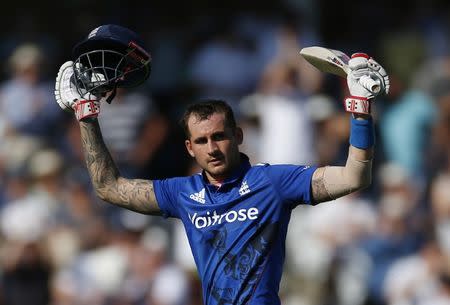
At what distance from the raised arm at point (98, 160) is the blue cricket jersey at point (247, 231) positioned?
0.43 metres

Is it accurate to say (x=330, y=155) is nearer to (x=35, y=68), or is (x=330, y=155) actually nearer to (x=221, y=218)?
(x=35, y=68)

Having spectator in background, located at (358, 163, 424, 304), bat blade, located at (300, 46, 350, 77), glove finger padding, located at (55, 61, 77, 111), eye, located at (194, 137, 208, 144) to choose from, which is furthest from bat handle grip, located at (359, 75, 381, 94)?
spectator in background, located at (358, 163, 424, 304)

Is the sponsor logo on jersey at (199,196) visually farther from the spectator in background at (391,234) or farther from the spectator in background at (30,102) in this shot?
the spectator in background at (30,102)

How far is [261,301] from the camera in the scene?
6.47m

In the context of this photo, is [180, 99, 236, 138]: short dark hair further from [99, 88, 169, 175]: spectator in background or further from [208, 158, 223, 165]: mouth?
[99, 88, 169, 175]: spectator in background

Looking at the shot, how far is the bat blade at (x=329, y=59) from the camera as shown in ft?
21.4

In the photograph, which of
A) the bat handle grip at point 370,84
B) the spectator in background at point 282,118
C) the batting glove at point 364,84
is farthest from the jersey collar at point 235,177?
the spectator in background at point 282,118

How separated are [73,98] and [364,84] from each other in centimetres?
175

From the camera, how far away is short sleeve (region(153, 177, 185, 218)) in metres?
6.92

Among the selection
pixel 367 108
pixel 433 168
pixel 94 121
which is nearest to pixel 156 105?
pixel 433 168

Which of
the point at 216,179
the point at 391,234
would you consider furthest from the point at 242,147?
the point at 216,179

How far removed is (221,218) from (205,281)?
36 centimetres

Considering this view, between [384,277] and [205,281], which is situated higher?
[205,281]

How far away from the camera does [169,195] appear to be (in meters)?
6.95
